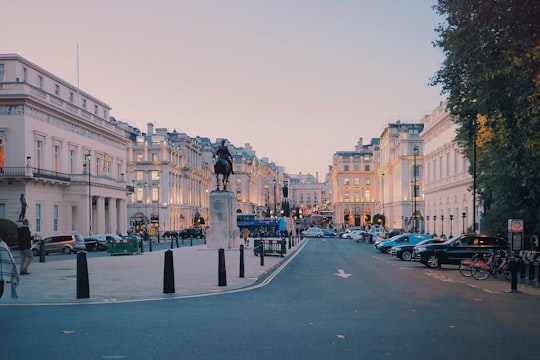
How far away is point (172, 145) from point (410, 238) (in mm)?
71321

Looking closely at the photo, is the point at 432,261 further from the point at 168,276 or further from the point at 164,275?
the point at 164,275

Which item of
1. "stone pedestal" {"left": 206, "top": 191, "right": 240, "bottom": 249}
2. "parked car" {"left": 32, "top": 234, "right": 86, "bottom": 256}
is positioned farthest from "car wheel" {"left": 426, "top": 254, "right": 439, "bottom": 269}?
"parked car" {"left": 32, "top": 234, "right": 86, "bottom": 256}

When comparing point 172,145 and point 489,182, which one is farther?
point 172,145

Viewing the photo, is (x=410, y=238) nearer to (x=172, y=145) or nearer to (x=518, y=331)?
(x=518, y=331)

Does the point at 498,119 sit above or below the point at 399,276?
above

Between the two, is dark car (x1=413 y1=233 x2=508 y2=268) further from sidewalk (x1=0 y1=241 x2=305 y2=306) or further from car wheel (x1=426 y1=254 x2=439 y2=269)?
sidewalk (x1=0 y1=241 x2=305 y2=306)

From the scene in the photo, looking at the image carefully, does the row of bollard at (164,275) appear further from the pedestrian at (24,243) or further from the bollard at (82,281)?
the pedestrian at (24,243)

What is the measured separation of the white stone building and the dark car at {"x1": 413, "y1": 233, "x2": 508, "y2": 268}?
38320 mm

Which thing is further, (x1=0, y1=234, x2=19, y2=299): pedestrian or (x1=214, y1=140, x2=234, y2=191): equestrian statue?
(x1=214, y1=140, x2=234, y2=191): equestrian statue

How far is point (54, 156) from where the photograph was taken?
58625 mm

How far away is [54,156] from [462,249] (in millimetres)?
45521

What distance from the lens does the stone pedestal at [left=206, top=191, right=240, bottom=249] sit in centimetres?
3794

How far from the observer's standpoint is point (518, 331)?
995 centimetres

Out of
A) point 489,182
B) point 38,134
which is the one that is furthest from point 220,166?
point 38,134
